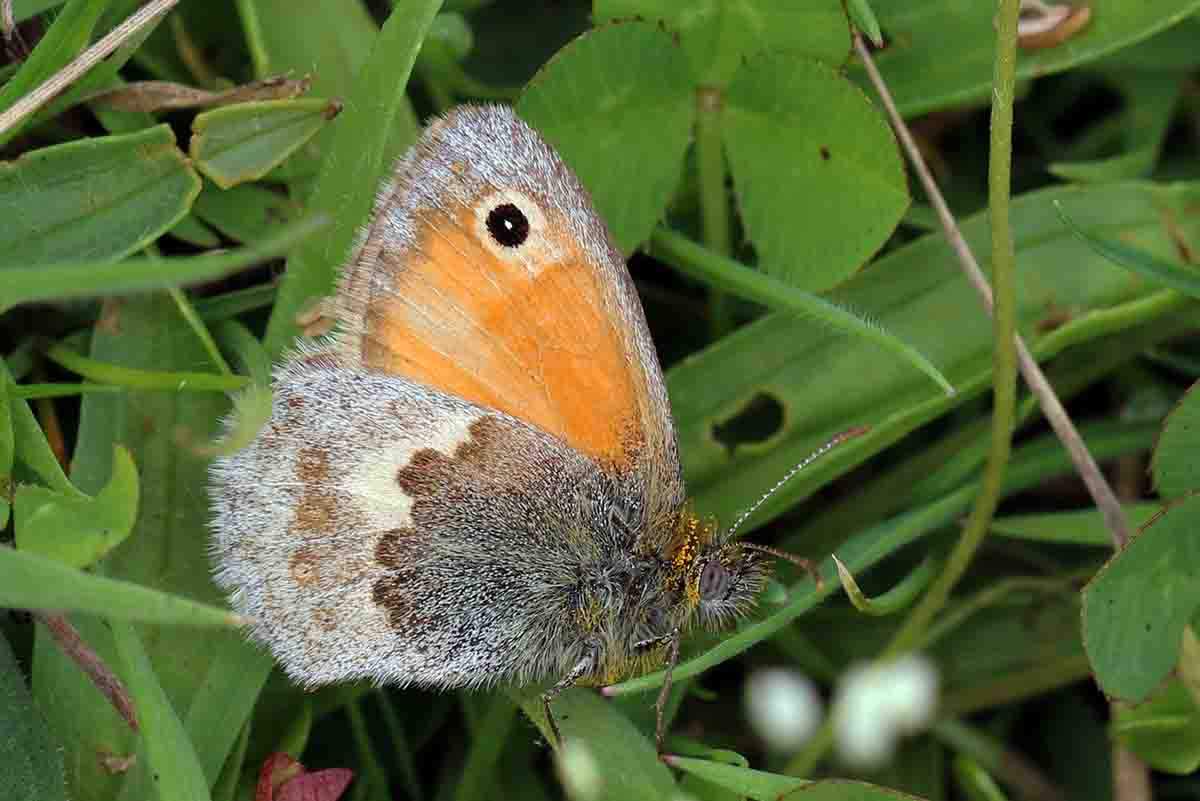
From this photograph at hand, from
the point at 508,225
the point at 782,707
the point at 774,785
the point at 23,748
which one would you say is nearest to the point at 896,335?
the point at 782,707

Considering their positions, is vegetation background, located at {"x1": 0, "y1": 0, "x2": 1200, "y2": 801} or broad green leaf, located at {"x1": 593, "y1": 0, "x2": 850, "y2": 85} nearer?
vegetation background, located at {"x1": 0, "y1": 0, "x2": 1200, "y2": 801}

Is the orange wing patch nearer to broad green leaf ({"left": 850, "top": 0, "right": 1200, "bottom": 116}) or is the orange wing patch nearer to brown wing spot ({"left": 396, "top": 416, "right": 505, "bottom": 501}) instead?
brown wing spot ({"left": 396, "top": 416, "right": 505, "bottom": 501})

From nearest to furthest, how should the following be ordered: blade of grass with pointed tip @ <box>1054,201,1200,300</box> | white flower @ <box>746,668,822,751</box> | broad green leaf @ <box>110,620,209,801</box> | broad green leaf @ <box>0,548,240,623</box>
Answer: broad green leaf @ <box>0,548,240,623</box>, broad green leaf @ <box>110,620,209,801</box>, blade of grass with pointed tip @ <box>1054,201,1200,300</box>, white flower @ <box>746,668,822,751</box>

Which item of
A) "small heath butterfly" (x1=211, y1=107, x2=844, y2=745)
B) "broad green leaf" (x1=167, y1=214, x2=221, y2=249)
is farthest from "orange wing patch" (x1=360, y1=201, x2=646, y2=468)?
"broad green leaf" (x1=167, y1=214, x2=221, y2=249)

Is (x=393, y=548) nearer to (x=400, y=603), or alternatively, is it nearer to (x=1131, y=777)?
(x=400, y=603)

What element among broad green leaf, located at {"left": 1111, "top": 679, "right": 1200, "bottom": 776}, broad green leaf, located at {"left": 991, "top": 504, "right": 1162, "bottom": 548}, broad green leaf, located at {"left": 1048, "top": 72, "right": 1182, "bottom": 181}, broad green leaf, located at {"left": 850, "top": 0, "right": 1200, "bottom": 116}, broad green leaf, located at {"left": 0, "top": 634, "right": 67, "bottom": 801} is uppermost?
broad green leaf, located at {"left": 1048, "top": 72, "right": 1182, "bottom": 181}

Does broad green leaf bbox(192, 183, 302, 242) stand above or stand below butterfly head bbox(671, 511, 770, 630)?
above
